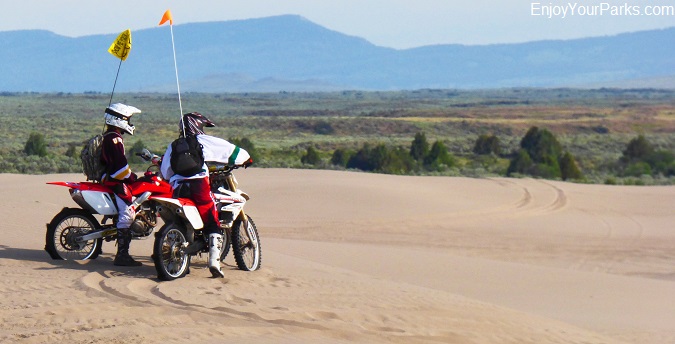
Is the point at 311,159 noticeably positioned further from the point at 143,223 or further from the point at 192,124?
the point at 192,124

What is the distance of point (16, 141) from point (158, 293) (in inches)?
1658

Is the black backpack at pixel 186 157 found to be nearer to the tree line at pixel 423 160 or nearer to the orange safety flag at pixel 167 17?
the orange safety flag at pixel 167 17

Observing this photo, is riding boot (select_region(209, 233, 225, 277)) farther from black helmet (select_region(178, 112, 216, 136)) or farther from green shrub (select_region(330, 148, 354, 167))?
green shrub (select_region(330, 148, 354, 167))

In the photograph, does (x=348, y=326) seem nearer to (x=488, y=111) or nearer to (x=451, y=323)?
(x=451, y=323)

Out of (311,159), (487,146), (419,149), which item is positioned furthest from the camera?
(487,146)

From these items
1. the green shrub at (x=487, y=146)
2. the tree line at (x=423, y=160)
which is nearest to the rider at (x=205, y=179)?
the tree line at (x=423, y=160)

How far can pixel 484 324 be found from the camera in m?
8.88

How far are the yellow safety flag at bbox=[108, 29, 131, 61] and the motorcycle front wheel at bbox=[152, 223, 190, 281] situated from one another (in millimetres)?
2374

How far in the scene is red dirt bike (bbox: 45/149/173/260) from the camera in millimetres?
10164

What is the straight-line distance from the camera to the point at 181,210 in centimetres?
965

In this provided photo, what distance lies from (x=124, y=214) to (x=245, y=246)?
1167 mm

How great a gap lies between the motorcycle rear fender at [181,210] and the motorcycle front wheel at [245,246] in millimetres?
643

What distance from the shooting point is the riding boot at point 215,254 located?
9.73m

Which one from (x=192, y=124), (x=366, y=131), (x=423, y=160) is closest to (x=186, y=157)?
(x=192, y=124)
